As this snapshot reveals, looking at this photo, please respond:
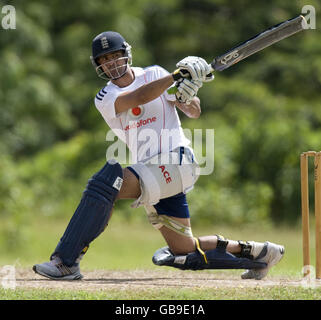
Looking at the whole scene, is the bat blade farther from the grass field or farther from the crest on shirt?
the grass field

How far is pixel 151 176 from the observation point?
4.88 metres

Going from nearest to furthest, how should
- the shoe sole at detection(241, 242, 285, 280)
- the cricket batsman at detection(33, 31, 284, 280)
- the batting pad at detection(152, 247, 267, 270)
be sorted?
the cricket batsman at detection(33, 31, 284, 280)
the batting pad at detection(152, 247, 267, 270)
the shoe sole at detection(241, 242, 285, 280)

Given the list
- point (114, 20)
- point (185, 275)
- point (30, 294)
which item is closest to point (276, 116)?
point (114, 20)

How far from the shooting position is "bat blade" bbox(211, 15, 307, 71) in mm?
4820

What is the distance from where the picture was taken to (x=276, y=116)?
16922 millimetres

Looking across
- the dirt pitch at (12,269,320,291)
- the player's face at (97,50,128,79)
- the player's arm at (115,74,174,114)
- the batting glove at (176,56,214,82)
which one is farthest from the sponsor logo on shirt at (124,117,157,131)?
the dirt pitch at (12,269,320,291)

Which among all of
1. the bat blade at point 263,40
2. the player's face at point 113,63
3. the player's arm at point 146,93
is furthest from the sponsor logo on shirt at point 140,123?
the bat blade at point 263,40

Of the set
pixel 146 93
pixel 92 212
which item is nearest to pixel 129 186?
pixel 92 212

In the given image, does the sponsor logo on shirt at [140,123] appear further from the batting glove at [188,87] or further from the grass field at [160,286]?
the grass field at [160,286]

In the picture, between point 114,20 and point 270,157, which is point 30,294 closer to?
point 270,157

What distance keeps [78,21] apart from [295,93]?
6.29 meters

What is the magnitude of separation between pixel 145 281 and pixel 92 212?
2.46 ft

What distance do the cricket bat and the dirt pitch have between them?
4.42 ft

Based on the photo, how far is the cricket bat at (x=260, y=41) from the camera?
482cm
